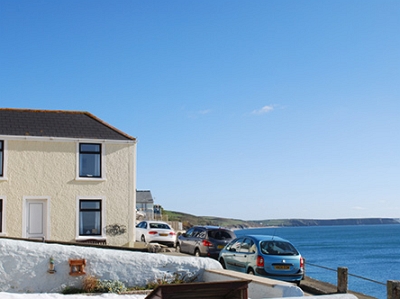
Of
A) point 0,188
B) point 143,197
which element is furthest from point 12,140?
point 143,197

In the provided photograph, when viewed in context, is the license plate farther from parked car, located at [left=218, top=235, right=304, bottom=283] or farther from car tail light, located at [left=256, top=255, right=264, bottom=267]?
car tail light, located at [left=256, top=255, right=264, bottom=267]

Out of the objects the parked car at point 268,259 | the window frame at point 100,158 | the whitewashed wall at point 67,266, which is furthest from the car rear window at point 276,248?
the window frame at point 100,158

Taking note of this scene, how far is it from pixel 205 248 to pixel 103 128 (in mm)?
7817

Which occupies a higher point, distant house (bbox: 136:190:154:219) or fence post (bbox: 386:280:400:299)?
distant house (bbox: 136:190:154:219)

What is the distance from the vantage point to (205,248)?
73.9 ft

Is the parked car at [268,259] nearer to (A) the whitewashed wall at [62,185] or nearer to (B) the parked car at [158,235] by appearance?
(A) the whitewashed wall at [62,185]

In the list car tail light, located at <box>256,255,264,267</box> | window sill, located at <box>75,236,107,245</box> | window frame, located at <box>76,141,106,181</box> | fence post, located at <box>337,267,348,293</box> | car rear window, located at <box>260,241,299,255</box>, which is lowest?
fence post, located at <box>337,267,348,293</box>

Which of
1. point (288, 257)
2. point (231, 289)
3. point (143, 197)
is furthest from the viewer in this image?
point (143, 197)

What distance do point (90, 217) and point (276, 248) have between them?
11.1 meters

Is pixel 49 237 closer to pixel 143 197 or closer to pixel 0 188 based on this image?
pixel 0 188

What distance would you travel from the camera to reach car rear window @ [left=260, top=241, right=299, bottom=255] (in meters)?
16.5

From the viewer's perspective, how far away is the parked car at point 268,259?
1617cm

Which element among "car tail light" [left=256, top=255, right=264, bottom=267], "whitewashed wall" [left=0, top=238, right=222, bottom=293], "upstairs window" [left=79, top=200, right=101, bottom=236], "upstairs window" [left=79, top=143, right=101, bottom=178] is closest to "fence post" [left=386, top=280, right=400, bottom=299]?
"car tail light" [left=256, top=255, right=264, bottom=267]

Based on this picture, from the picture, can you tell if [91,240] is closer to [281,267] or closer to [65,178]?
[65,178]
